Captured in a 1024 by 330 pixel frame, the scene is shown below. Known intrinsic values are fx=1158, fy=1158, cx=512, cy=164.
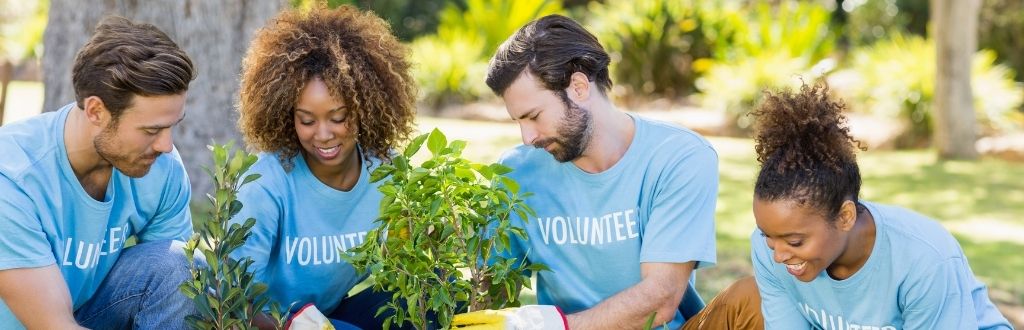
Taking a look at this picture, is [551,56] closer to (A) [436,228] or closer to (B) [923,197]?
(A) [436,228]

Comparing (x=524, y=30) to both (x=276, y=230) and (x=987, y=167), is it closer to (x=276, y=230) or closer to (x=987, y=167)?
(x=276, y=230)

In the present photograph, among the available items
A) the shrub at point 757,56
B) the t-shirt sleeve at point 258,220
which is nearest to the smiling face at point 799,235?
the t-shirt sleeve at point 258,220

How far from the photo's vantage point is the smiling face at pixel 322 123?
3.31 meters

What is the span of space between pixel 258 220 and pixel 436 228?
65 centimetres

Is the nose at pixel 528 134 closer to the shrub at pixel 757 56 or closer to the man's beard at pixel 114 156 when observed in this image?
the man's beard at pixel 114 156

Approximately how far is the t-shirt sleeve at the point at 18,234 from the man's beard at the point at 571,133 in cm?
136

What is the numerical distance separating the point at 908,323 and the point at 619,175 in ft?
2.97

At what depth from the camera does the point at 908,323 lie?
298 centimetres

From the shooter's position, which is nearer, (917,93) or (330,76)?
(330,76)

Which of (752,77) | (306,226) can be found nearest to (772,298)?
(306,226)

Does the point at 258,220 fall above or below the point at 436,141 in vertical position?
below

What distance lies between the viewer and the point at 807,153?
2912 mm

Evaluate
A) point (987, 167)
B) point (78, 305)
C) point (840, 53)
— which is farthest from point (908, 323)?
point (840, 53)

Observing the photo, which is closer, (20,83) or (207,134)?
(207,134)
